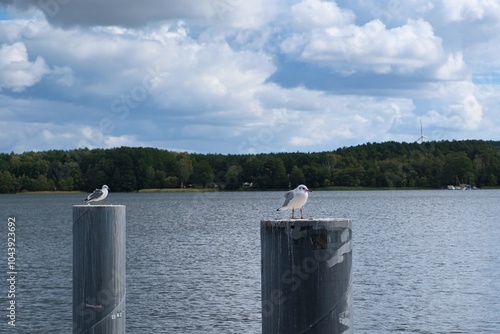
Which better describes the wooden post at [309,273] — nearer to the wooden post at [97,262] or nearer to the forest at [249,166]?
the wooden post at [97,262]

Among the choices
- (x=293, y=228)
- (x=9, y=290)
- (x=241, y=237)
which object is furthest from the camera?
(x=241, y=237)

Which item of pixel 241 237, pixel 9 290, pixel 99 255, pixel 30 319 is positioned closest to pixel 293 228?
pixel 99 255

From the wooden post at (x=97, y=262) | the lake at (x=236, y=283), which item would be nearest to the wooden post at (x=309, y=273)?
the wooden post at (x=97, y=262)

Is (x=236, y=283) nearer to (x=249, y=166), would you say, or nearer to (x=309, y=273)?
(x=309, y=273)

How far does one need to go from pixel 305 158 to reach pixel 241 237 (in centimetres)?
11449

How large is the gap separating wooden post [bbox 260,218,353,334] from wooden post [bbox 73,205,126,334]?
5.01 m

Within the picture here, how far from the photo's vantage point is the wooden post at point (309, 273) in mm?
5984

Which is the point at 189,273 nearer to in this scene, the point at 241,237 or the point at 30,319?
the point at 30,319

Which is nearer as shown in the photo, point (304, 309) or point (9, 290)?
point (304, 309)

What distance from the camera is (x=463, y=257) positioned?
47250 millimetres

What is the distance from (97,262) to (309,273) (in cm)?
532

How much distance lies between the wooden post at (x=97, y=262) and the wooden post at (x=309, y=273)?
16.4 ft

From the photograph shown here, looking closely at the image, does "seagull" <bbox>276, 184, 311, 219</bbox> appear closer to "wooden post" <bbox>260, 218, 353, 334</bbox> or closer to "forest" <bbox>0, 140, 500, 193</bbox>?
"wooden post" <bbox>260, 218, 353, 334</bbox>

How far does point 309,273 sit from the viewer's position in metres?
6.02
